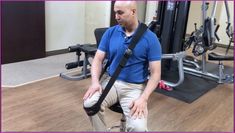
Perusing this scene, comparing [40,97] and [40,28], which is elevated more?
[40,28]

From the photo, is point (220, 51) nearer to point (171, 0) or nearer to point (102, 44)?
point (171, 0)

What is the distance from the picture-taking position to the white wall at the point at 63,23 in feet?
13.4

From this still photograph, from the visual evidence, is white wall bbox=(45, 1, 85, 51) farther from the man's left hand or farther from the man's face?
the man's left hand

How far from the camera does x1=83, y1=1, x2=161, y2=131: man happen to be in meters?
1.36

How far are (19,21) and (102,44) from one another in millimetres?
2495

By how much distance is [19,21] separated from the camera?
11.8 ft

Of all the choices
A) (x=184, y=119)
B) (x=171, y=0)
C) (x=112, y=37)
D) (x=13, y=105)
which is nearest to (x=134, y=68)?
(x=112, y=37)

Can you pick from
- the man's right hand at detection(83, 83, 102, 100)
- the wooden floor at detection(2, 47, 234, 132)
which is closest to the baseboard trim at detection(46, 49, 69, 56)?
the wooden floor at detection(2, 47, 234, 132)

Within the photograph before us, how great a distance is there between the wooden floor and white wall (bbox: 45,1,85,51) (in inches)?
53.5

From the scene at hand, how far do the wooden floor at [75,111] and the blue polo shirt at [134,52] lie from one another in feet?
2.67

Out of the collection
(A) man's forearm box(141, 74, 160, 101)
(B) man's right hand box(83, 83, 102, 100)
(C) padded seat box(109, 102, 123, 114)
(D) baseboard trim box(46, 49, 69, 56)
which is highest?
(A) man's forearm box(141, 74, 160, 101)

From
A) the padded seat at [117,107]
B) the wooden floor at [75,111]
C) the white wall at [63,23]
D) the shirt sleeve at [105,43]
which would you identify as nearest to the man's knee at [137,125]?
the padded seat at [117,107]

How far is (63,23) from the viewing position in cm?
429

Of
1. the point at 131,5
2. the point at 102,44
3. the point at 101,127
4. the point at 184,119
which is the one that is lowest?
the point at 184,119
